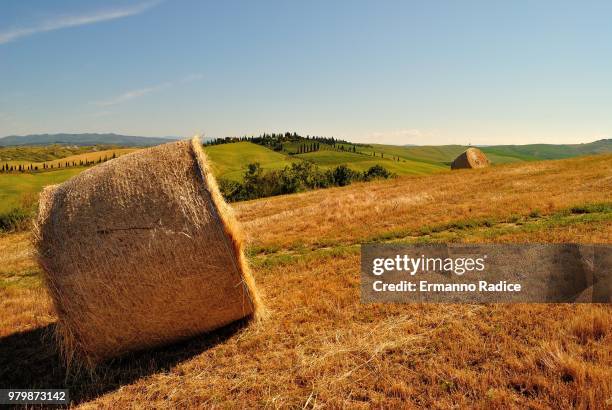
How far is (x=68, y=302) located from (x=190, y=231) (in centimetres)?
216

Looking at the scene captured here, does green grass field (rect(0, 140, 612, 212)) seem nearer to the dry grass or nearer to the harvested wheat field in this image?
the dry grass

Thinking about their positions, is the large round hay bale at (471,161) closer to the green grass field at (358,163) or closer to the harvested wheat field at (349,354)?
the harvested wheat field at (349,354)

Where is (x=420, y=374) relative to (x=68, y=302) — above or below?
below

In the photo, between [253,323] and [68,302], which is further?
[253,323]

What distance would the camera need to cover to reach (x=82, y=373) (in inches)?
237

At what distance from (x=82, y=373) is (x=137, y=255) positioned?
81.4 inches

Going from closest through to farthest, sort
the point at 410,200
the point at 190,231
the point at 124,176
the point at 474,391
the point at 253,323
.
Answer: the point at 474,391 → the point at 190,231 → the point at 124,176 → the point at 253,323 → the point at 410,200

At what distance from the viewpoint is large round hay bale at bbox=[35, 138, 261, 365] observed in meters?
5.88

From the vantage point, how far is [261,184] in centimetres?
4628

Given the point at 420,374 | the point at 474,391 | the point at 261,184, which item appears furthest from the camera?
the point at 261,184

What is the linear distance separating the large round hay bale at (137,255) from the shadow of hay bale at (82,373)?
10.3 inches

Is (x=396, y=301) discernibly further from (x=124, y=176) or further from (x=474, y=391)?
(x=124, y=176)

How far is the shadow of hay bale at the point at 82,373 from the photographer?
5.70m

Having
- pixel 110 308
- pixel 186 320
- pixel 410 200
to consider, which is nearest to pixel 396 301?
pixel 186 320
